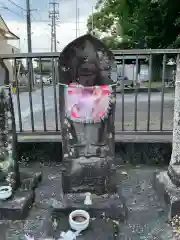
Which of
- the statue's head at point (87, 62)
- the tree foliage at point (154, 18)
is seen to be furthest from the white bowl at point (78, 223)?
the tree foliage at point (154, 18)

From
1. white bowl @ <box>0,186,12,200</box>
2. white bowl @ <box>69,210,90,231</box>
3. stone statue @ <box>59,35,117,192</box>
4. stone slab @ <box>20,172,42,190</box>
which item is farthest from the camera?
stone slab @ <box>20,172,42,190</box>

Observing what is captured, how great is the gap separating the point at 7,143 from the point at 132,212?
1.38 m

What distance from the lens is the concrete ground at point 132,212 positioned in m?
2.25

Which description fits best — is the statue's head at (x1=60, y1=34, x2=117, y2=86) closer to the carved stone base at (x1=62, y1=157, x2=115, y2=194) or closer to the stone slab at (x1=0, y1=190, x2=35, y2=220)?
the carved stone base at (x1=62, y1=157, x2=115, y2=194)

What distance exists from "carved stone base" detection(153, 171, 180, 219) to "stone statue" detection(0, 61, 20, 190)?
1.45 metres

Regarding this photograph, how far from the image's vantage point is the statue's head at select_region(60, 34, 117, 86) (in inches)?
91.9

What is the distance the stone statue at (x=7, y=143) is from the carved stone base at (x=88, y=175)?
52 centimetres

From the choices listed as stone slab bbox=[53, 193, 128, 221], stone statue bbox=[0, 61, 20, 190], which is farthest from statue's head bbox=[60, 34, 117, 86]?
stone slab bbox=[53, 193, 128, 221]

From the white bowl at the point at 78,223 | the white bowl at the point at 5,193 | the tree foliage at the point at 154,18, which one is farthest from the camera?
the tree foliage at the point at 154,18

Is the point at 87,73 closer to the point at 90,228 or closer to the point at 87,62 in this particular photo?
the point at 87,62

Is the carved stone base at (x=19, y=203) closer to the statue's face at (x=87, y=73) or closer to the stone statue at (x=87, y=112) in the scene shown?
the stone statue at (x=87, y=112)

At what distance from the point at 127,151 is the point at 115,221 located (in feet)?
4.13

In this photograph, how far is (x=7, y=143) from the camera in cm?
262

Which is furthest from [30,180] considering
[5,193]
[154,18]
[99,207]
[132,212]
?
[154,18]
